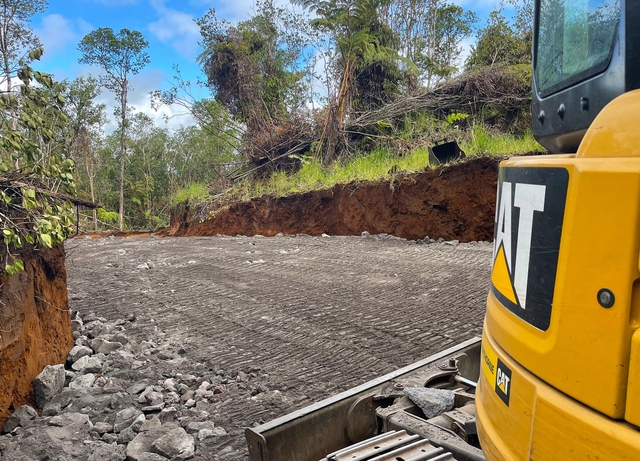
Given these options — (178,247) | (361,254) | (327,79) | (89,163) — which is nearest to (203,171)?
(89,163)

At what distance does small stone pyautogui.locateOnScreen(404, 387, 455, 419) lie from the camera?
2373mm

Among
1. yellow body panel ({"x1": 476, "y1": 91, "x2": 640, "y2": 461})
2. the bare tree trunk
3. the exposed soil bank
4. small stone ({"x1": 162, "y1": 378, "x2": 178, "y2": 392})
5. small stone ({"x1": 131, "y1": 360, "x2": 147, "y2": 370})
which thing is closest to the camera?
yellow body panel ({"x1": 476, "y1": 91, "x2": 640, "y2": 461})

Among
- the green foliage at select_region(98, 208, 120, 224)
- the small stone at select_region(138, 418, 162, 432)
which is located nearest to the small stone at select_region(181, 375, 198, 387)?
the small stone at select_region(138, 418, 162, 432)

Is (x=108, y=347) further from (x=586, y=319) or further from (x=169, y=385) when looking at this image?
(x=586, y=319)

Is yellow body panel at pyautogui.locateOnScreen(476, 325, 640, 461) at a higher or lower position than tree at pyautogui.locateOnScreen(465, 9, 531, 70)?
lower

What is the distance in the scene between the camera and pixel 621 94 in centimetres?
127

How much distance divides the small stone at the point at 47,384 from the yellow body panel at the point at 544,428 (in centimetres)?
300

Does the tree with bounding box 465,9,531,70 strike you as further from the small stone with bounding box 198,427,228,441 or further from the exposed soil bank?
the small stone with bounding box 198,427,228,441

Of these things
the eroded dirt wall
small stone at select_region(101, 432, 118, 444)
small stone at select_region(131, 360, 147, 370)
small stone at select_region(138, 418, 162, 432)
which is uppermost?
the eroded dirt wall

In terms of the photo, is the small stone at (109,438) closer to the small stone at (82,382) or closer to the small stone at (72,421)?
the small stone at (72,421)

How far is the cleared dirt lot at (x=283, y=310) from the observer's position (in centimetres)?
365

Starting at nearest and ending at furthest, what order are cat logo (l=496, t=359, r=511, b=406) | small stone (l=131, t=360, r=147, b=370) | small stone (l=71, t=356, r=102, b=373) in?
cat logo (l=496, t=359, r=511, b=406)
small stone (l=71, t=356, r=102, b=373)
small stone (l=131, t=360, r=147, b=370)

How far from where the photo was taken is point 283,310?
16.9 ft

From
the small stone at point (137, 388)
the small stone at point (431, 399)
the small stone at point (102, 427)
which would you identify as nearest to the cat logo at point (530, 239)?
the small stone at point (431, 399)
